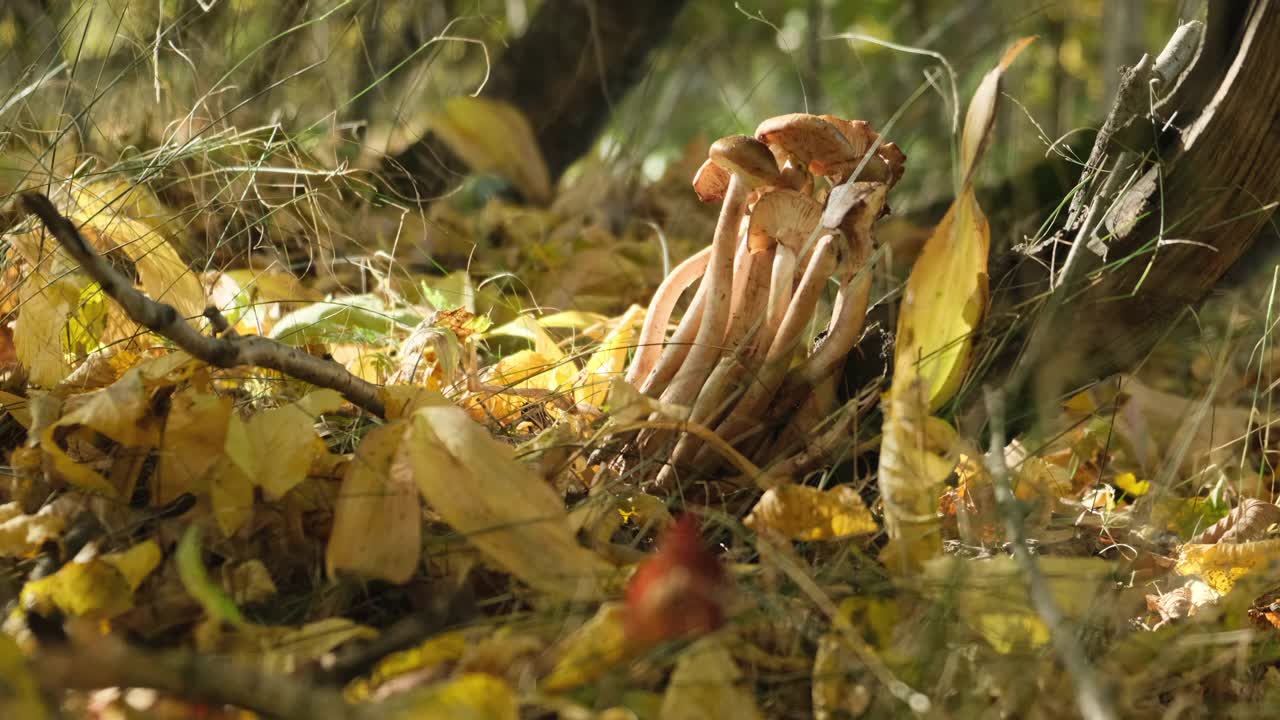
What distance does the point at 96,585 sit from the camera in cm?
71

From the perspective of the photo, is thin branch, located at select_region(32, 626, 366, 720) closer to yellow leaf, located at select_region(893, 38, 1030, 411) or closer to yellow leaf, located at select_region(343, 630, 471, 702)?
yellow leaf, located at select_region(343, 630, 471, 702)

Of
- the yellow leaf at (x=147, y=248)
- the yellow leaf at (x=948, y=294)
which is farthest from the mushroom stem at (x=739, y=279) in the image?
the yellow leaf at (x=147, y=248)

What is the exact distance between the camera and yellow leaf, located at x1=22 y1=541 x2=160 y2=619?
0.70 m

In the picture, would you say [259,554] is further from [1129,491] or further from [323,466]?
[1129,491]

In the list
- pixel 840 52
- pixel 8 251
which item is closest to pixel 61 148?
pixel 8 251

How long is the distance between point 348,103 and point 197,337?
0.53 meters

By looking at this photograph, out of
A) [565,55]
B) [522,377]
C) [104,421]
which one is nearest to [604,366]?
[522,377]

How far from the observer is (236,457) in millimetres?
748

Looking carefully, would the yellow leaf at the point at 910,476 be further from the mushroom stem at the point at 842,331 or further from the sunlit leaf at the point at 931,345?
the mushroom stem at the point at 842,331

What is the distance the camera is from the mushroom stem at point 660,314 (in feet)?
3.66

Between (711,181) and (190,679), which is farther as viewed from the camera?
(711,181)

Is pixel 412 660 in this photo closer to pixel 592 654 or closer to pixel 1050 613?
pixel 592 654

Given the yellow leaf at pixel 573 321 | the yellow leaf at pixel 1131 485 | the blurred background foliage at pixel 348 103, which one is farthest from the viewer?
the yellow leaf at pixel 573 321

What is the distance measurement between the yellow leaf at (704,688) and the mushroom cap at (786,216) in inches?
17.3
